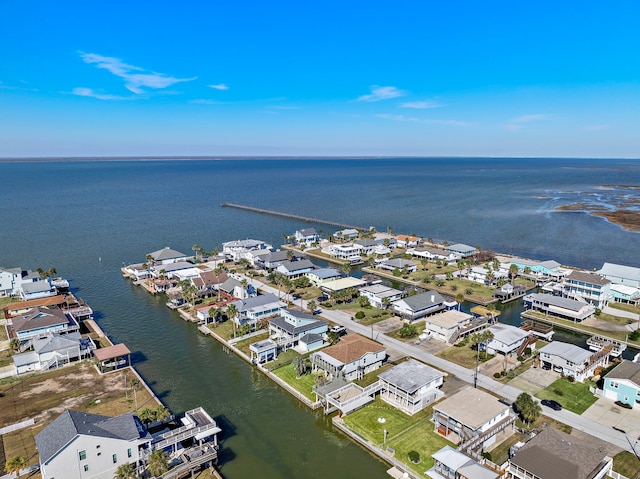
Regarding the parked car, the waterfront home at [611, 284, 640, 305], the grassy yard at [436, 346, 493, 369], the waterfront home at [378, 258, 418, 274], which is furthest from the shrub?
the waterfront home at [611, 284, 640, 305]

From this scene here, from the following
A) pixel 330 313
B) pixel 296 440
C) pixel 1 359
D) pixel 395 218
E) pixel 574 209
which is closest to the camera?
pixel 296 440

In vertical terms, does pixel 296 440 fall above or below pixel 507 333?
below

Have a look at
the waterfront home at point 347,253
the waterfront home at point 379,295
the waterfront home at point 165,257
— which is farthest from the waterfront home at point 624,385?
the waterfront home at point 165,257

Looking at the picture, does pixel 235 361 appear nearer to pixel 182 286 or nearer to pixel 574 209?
Result: pixel 182 286

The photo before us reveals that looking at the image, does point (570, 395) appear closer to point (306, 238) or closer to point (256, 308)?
point (256, 308)

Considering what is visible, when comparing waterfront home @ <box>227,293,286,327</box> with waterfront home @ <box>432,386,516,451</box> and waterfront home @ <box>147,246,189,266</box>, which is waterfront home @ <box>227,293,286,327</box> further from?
waterfront home @ <box>147,246,189,266</box>

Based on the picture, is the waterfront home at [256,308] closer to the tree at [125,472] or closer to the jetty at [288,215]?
the tree at [125,472]

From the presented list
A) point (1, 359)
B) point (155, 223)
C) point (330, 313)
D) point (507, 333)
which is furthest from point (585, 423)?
point (155, 223)
